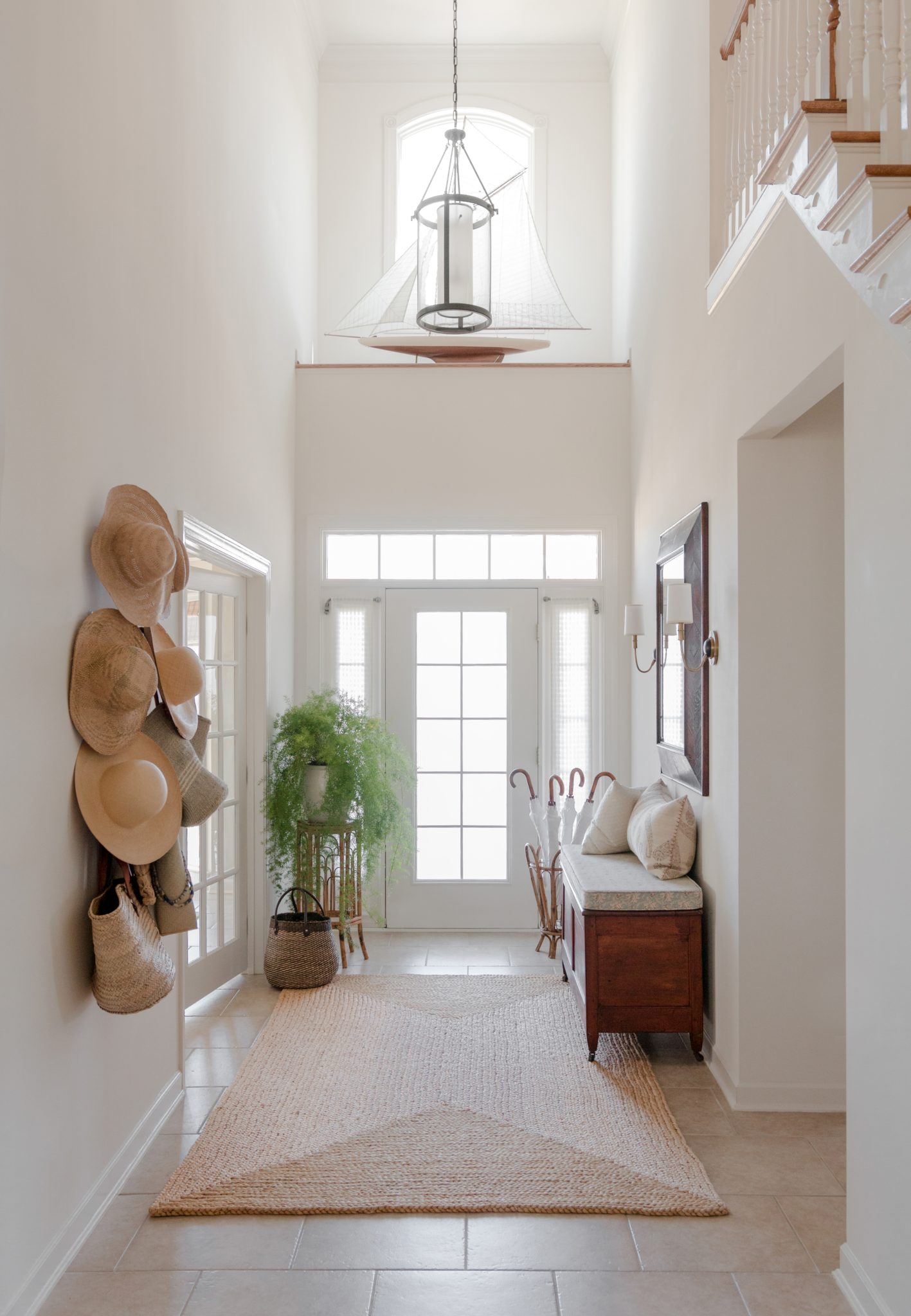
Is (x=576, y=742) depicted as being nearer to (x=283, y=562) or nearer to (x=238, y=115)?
(x=283, y=562)

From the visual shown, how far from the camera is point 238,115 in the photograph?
479 centimetres

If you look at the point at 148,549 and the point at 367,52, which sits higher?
the point at 367,52

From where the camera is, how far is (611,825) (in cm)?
489

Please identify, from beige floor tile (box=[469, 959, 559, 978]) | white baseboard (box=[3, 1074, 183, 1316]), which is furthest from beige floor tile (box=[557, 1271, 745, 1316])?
beige floor tile (box=[469, 959, 559, 978])

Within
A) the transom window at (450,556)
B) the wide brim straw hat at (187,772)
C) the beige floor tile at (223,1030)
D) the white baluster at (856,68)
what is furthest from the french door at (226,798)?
the white baluster at (856,68)

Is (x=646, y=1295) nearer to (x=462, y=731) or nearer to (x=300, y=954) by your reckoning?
(x=300, y=954)

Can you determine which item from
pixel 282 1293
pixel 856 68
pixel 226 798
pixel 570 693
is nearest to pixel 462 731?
pixel 570 693

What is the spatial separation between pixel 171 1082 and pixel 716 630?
2.54m

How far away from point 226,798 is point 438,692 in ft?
6.24

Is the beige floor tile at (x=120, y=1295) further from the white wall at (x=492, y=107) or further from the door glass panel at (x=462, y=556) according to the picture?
the white wall at (x=492, y=107)

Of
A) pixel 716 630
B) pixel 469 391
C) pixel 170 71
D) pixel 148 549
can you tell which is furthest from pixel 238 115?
pixel 716 630

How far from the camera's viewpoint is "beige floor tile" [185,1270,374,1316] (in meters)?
2.57

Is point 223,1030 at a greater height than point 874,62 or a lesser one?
lesser

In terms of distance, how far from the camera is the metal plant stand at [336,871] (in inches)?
212
